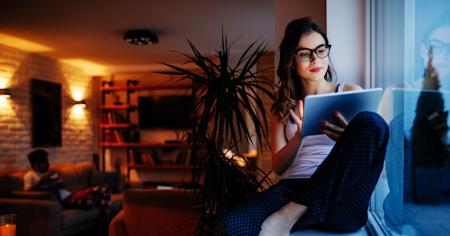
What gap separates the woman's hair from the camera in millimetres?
1570

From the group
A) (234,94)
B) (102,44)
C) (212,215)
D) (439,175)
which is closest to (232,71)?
(234,94)

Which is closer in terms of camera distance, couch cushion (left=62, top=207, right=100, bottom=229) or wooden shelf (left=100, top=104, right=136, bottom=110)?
couch cushion (left=62, top=207, right=100, bottom=229)

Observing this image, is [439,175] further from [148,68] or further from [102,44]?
[148,68]

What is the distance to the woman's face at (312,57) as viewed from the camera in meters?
1.55

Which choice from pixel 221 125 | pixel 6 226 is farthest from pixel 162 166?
pixel 221 125

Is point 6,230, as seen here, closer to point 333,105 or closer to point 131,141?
point 333,105

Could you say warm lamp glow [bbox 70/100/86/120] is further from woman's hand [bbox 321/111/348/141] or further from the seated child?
woman's hand [bbox 321/111/348/141]

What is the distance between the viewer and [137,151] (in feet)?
23.3

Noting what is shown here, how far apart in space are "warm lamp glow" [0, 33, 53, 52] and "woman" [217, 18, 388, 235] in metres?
4.06

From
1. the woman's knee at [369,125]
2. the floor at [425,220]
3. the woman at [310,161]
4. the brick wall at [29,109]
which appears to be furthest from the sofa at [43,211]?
the woman's knee at [369,125]

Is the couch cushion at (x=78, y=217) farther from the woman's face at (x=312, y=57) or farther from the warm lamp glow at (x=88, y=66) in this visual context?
the woman's face at (x=312, y=57)

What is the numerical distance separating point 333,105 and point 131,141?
20.1 ft

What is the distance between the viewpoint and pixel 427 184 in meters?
1.22

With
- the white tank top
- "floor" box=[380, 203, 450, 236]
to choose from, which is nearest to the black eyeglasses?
the white tank top
